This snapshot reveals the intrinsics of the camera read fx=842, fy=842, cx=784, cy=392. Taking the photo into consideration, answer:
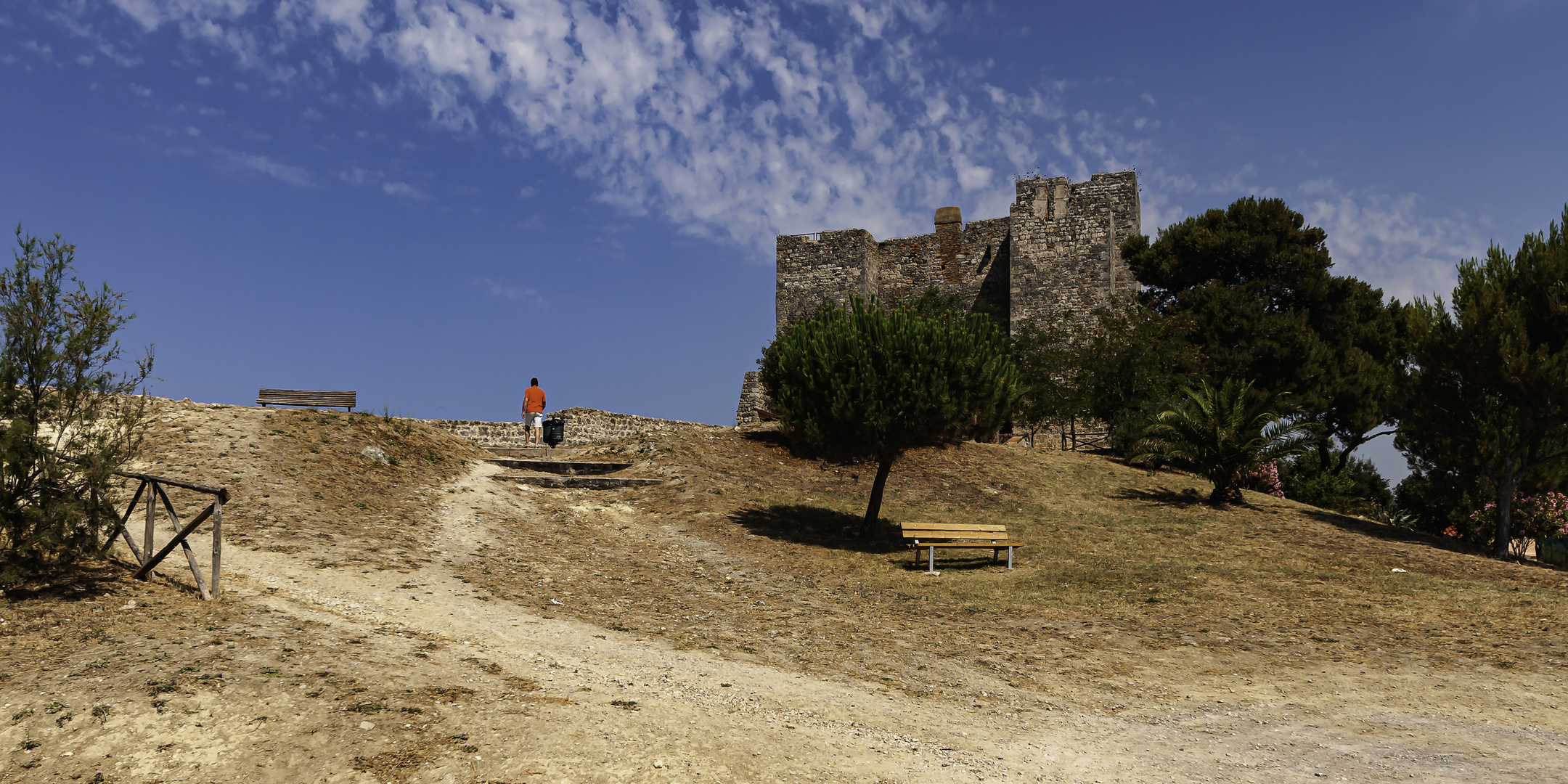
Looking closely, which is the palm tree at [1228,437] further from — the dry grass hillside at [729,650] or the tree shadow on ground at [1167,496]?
the dry grass hillside at [729,650]

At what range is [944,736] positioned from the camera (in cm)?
706

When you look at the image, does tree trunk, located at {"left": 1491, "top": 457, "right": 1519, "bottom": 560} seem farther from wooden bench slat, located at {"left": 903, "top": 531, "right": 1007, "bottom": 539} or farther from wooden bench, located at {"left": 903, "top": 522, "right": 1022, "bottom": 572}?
wooden bench slat, located at {"left": 903, "top": 531, "right": 1007, "bottom": 539}

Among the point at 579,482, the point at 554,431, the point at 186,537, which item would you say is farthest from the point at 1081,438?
the point at 186,537

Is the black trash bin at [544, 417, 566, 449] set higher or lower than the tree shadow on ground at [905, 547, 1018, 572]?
higher

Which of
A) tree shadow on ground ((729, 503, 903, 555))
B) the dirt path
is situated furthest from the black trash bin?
the dirt path

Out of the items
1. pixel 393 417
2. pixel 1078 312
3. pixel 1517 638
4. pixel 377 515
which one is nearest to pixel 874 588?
pixel 1517 638

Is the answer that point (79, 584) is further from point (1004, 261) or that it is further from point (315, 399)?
point (1004, 261)

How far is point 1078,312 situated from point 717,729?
→ 32.0m

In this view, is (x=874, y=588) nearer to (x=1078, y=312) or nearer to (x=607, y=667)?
(x=607, y=667)

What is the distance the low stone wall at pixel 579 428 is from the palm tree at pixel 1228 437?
13691mm

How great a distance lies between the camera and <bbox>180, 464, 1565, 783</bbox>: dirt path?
20.2 feet

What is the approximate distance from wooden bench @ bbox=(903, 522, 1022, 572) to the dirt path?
6.34m

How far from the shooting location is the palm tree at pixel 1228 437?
20562mm

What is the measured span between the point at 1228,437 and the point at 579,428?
19.4 metres
